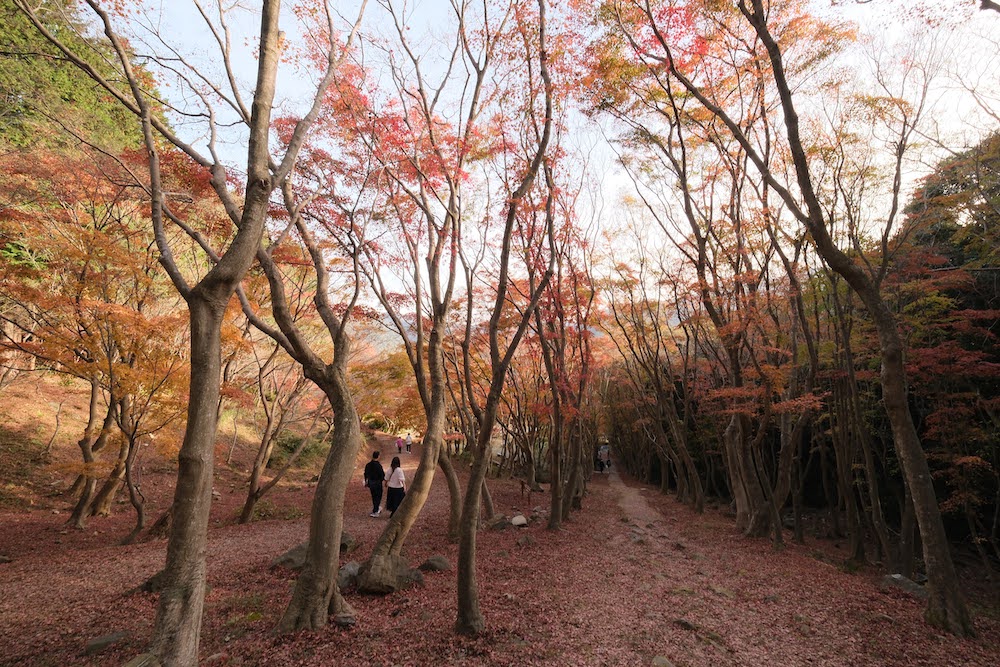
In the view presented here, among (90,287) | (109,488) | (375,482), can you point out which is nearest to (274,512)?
(375,482)

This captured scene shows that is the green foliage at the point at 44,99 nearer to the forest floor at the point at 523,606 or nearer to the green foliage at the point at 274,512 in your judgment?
the forest floor at the point at 523,606

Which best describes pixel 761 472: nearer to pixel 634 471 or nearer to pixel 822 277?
pixel 822 277

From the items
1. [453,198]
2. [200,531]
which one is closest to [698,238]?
[453,198]

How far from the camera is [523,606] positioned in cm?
565

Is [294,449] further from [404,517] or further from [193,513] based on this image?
[193,513]

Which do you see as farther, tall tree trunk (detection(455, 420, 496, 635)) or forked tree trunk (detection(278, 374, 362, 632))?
tall tree trunk (detection(455, 420, 496, 635))

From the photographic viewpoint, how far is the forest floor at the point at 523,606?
4.40 m

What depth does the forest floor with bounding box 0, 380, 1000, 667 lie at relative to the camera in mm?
4402

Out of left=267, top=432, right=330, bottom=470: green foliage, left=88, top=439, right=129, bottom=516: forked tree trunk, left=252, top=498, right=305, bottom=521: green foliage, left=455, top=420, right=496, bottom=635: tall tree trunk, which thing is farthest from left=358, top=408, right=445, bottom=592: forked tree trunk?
left=267, top=432, right=330, bottom=470: green foliage

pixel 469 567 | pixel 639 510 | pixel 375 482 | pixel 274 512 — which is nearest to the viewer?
pixel 469 567

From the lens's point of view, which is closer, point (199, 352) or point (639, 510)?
point (199, 352)

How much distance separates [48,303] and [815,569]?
1523 centimetres

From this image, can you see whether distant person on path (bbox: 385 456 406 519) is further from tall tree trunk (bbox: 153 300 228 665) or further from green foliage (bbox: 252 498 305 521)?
tall tree trunk (bbox: 153 300 228 665)

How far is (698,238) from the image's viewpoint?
10242 millimetres
